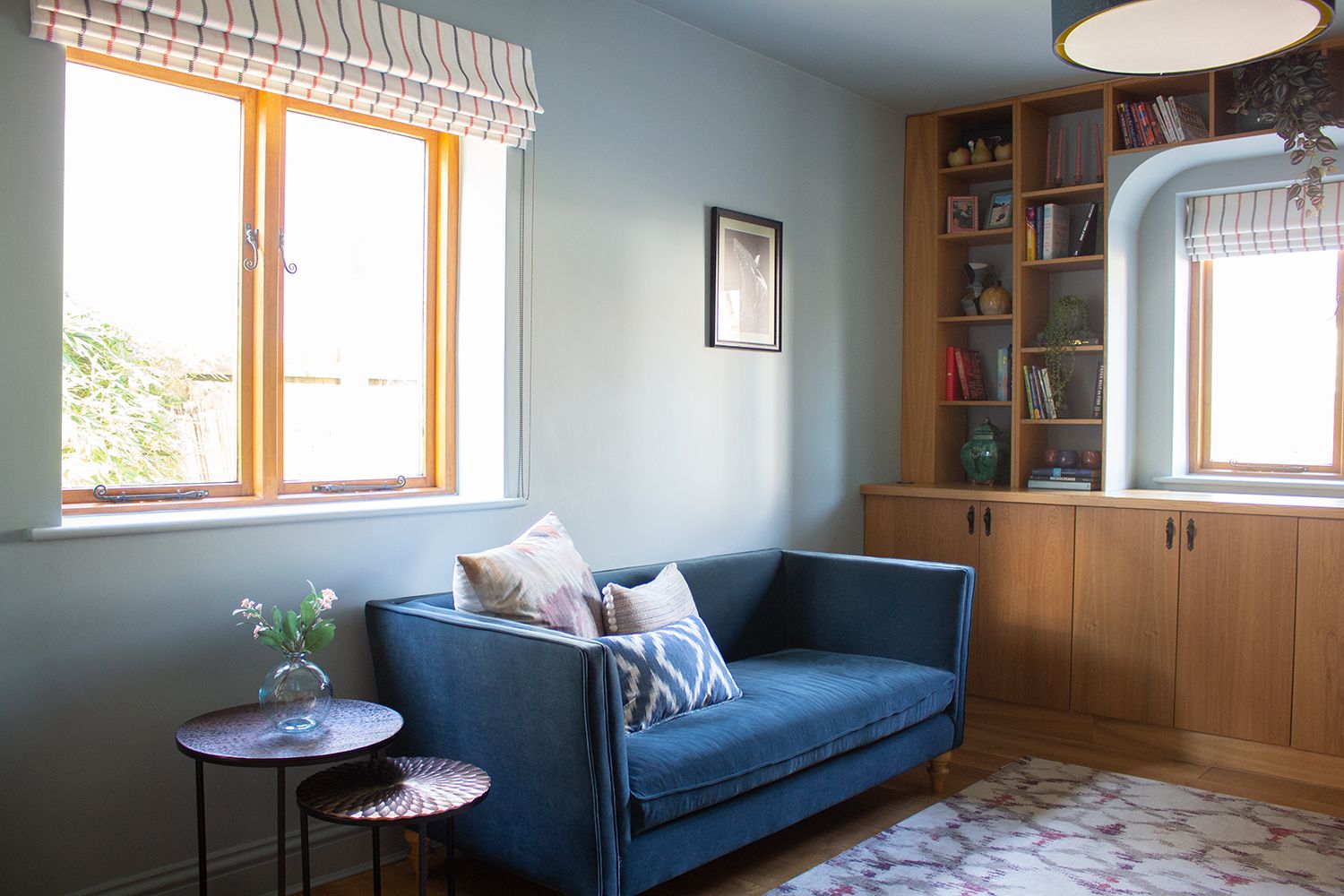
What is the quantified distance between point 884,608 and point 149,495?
226 cm

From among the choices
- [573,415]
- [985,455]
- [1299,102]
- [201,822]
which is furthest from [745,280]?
[201,822]

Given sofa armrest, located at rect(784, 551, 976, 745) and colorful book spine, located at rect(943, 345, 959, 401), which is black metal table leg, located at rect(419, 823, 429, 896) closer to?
sofa armrest, located at rect(784, 551, 976, 745)

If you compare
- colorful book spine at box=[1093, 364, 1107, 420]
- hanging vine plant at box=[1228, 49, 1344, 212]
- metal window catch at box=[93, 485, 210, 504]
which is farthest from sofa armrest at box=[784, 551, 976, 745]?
metal window catch at box=[93, 485, 210, 504]

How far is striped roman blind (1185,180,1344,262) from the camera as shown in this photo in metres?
4.12

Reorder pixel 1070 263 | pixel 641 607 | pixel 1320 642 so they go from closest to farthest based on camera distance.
Result: pixel 641 607 → pixel 1320 642 → pixel 1070 263

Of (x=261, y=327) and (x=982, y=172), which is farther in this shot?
(x=982, y=172)

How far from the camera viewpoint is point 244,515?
104 inches

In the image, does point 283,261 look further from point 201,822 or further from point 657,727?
point 657,727


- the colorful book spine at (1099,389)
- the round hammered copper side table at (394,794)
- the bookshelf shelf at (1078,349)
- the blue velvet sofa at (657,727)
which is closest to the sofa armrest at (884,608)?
the blue velvet sofa at (657,727)

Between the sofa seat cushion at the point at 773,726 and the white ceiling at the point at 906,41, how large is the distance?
2.19 m

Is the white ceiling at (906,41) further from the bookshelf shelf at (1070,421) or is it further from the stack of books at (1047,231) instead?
the bookshelf shelf at (1070,421)

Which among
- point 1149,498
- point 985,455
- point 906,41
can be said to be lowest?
point 1149,498

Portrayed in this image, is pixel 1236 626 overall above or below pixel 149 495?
below

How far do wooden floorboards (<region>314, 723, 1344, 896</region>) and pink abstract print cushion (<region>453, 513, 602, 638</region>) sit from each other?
690 mm
